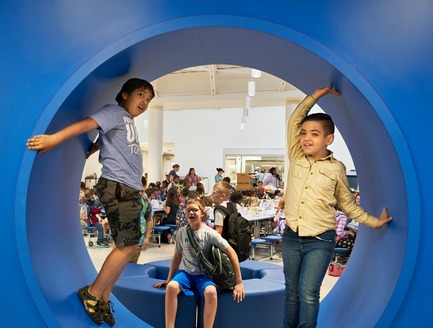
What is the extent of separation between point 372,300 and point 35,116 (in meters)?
2.13

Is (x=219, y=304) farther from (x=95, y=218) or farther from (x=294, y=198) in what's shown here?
(x=95, y=218)

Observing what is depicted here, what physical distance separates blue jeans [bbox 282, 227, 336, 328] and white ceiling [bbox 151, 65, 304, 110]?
10301mm

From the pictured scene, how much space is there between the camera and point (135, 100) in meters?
2.51

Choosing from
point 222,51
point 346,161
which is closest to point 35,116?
point 222,51

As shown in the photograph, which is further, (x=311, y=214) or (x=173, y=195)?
(x=173, y=195)

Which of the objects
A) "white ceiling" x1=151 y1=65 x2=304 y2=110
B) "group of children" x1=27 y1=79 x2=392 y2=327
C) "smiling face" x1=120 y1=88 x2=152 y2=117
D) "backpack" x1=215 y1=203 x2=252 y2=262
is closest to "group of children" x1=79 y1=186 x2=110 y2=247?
"white ceiling" x1=151 y1=65 x2=304 y2=110

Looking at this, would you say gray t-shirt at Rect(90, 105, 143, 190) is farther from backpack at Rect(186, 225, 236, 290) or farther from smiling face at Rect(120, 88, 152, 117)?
backpack at Rect(186, 225, 236, 290)

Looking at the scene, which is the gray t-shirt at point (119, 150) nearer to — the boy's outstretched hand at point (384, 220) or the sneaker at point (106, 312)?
the sneaker at point (106, 312)

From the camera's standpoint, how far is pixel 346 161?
1639cm

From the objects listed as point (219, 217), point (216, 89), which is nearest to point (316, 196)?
point (219, 217)

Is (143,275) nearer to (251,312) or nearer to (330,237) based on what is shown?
(251,312)

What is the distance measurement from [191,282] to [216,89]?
400 inches

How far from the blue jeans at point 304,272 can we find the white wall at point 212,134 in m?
16.6

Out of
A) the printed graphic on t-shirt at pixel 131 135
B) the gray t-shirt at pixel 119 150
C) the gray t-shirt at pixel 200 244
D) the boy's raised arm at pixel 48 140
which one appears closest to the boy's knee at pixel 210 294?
the gray t-shirt at pixel 200 244
